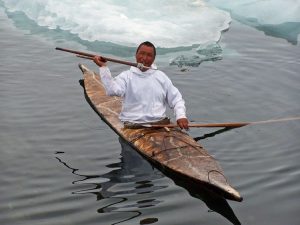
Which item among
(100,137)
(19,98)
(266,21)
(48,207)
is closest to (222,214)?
(48,207)

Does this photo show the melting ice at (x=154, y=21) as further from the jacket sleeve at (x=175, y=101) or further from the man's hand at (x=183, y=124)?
the man's hand at (x=183, y=124)

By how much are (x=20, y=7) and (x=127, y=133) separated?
34.5 feet

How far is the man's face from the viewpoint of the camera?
21.0 ft

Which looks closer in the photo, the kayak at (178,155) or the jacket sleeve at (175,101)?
the kayak at (178,155)

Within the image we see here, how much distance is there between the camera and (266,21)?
15.0m

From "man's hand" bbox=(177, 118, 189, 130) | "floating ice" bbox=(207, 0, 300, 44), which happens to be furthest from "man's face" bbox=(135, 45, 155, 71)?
"floating ice" bbox=(207, 0, 300, 44)

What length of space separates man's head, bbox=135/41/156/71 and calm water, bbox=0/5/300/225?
1.39 meters

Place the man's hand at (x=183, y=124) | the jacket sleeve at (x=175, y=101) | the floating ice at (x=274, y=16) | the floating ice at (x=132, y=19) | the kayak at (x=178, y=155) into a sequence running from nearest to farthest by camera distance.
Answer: the kayak at (x=178, y=155) < the man's hand at (x=183, y=124) < the jacket sleeve at (x=175, y=101) < the floating ice at (x=132, y=19) < the floating ice at (x=274, y=16)

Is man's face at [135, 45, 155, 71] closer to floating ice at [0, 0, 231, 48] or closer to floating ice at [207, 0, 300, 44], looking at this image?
floating ice at [0, 0, 231, 48]

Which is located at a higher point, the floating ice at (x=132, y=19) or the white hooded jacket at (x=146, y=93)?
the floating ice at (x=132, y=19)

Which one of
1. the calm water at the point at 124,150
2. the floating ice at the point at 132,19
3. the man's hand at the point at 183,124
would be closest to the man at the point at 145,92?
the man's hand at the point at 183,124

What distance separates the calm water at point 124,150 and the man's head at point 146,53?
139 centimetres

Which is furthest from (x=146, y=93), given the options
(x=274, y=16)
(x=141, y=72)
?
(x=274, y=16)

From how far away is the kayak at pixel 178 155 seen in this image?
5.53m
